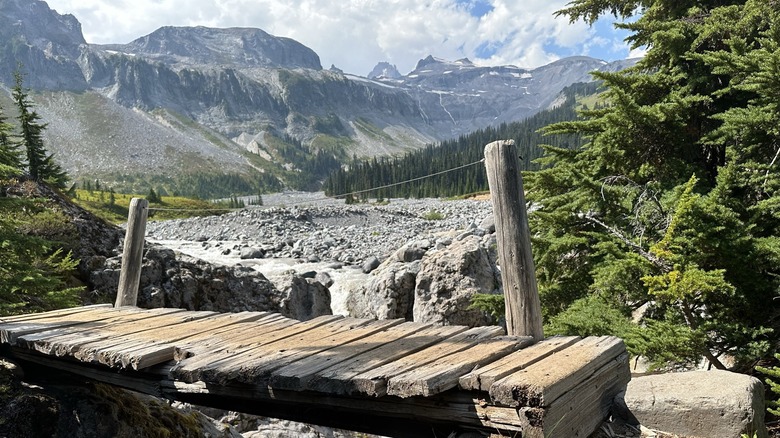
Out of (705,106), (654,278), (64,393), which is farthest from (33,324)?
(705,106)

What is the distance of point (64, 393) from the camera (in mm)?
5465

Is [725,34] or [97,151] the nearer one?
[725,34]

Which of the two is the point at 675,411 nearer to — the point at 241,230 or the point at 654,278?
the point at 654,278

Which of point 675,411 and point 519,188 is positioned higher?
point 519,188

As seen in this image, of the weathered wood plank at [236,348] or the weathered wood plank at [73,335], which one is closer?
the weathered wood plank at [236,348]

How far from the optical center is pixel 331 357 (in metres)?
3.94

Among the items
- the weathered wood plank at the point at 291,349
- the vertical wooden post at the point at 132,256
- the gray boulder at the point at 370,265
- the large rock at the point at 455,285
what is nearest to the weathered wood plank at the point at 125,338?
the weathered wood plank at the point at 291,349

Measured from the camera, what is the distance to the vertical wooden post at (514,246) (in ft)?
14.6

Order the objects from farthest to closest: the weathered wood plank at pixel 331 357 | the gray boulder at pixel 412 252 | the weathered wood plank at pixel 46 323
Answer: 1. the gray boulder at pixel 412 252
2. the weathered wood plank at pixel 46 323
3. the weathered wood plank at pixel 331 357

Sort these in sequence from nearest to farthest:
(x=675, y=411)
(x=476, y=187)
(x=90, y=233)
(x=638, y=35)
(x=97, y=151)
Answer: (x=675, y=411)
(x=638, y=35)
(x=90, y=233)
(x=476, y=187)
(x=97, y=151)

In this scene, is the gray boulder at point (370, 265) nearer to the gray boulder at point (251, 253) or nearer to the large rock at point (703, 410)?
the gray boulder at point (251, 253)

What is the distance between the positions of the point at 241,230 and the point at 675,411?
33.1m

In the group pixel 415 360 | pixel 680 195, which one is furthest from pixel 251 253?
pixel 415 360

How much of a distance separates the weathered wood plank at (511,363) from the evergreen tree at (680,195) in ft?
8.23
